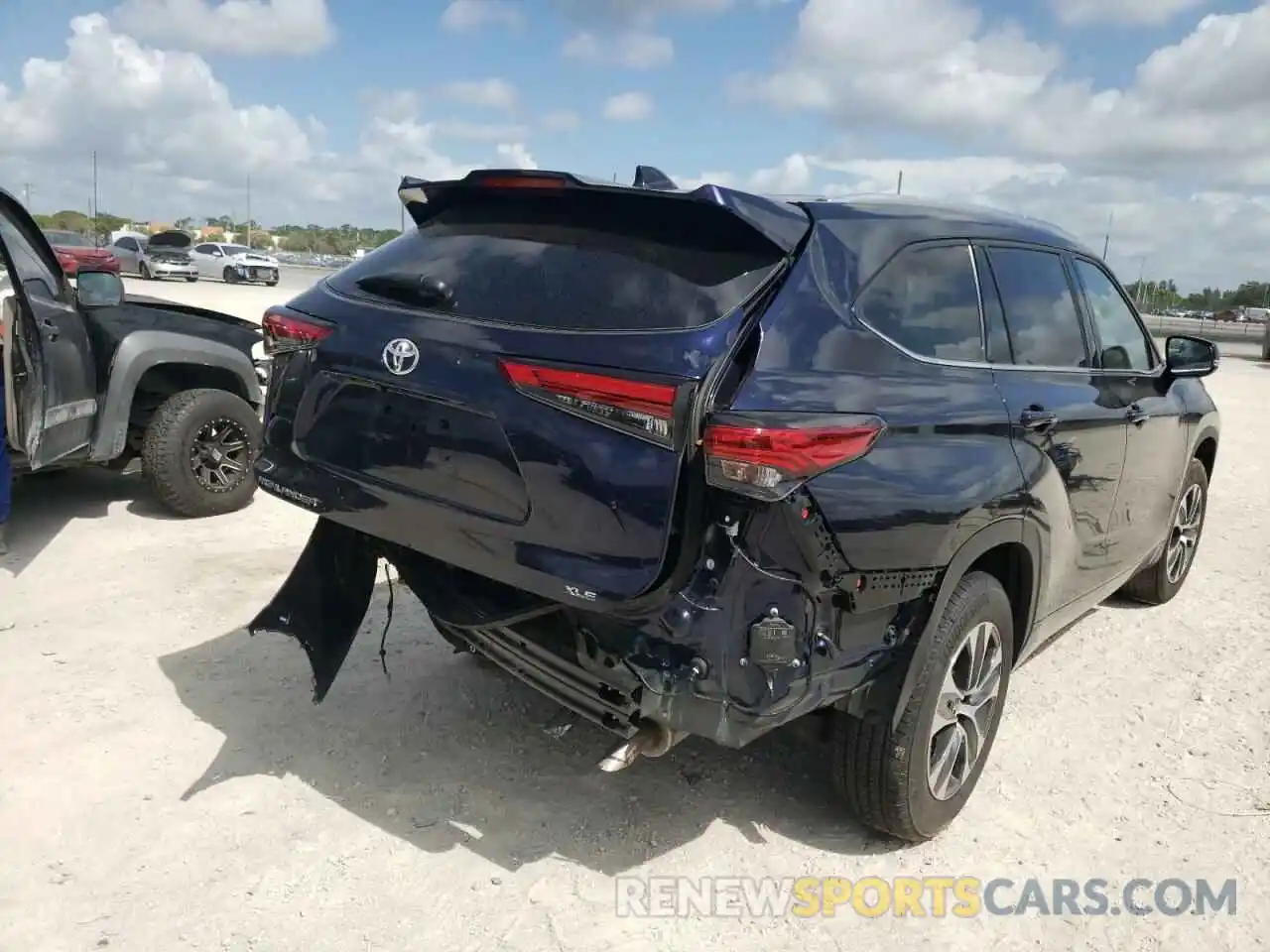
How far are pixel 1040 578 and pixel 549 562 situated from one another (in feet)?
5.86

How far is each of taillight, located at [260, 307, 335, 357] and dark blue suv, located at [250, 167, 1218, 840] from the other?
0.01 m

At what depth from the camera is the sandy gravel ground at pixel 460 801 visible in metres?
2.65

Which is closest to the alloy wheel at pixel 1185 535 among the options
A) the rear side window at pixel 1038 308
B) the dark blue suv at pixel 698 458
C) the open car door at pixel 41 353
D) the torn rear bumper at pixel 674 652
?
the rear side window at pixel 1038 308

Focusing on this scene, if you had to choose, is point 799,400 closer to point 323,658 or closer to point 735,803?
point 735,803

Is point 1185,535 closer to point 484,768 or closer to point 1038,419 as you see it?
point 1038,419

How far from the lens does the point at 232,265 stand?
35219 millimetres

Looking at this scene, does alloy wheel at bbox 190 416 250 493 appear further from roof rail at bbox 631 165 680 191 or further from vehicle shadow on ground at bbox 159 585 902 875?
roof rail at bbox 631 165 680 191

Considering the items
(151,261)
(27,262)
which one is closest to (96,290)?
(27,262)

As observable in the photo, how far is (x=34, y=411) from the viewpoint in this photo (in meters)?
4.73

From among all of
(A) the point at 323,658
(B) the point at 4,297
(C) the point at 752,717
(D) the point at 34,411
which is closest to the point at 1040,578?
(C) the point at 752,717

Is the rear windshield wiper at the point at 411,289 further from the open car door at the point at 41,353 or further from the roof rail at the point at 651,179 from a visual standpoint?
the open car door at the point at 41,353

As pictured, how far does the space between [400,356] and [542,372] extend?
0.49m

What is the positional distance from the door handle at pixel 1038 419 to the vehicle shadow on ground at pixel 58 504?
15.4 feet

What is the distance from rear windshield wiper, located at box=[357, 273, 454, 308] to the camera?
2824 mm
